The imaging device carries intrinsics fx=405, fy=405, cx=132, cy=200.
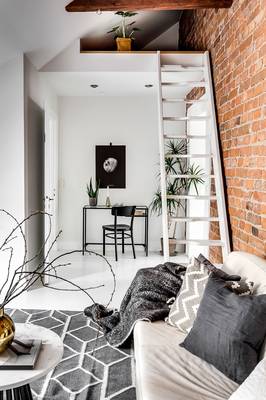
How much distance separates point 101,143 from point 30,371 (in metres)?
4.95

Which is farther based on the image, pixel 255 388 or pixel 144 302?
pixel 144 302

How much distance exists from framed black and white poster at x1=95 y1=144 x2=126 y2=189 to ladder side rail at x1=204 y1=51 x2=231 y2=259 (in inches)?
93.0

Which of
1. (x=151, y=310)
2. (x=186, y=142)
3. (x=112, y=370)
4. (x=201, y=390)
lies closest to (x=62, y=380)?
(x=112, y=370)

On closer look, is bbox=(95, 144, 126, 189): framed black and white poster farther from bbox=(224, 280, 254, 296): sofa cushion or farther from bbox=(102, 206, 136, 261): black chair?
bbox=(224, 280, 254, 296): sofa cushion

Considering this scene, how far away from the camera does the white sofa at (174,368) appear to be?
1.71 meters

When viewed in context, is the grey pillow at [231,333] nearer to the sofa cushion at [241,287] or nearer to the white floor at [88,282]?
the sofa cushion at [241,287]

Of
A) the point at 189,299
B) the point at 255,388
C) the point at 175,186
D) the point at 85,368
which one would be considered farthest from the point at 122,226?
the point at 255,388

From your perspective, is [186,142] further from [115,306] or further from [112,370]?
[112,370]

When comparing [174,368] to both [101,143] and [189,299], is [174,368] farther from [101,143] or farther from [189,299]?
[101,143]

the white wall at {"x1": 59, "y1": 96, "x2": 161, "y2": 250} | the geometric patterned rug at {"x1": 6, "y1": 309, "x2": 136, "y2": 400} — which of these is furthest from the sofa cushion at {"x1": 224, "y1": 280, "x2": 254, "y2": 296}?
the white wall at {"x1": 59, "y1": 96, "x2": 161, "y2": 250}

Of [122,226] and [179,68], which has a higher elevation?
Result: [179,68]

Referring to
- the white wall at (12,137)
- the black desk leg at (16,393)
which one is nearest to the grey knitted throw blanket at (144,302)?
the black desk leg at (16,393)

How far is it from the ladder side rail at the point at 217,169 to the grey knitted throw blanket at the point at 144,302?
0.75 m

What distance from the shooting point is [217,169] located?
388 cm
